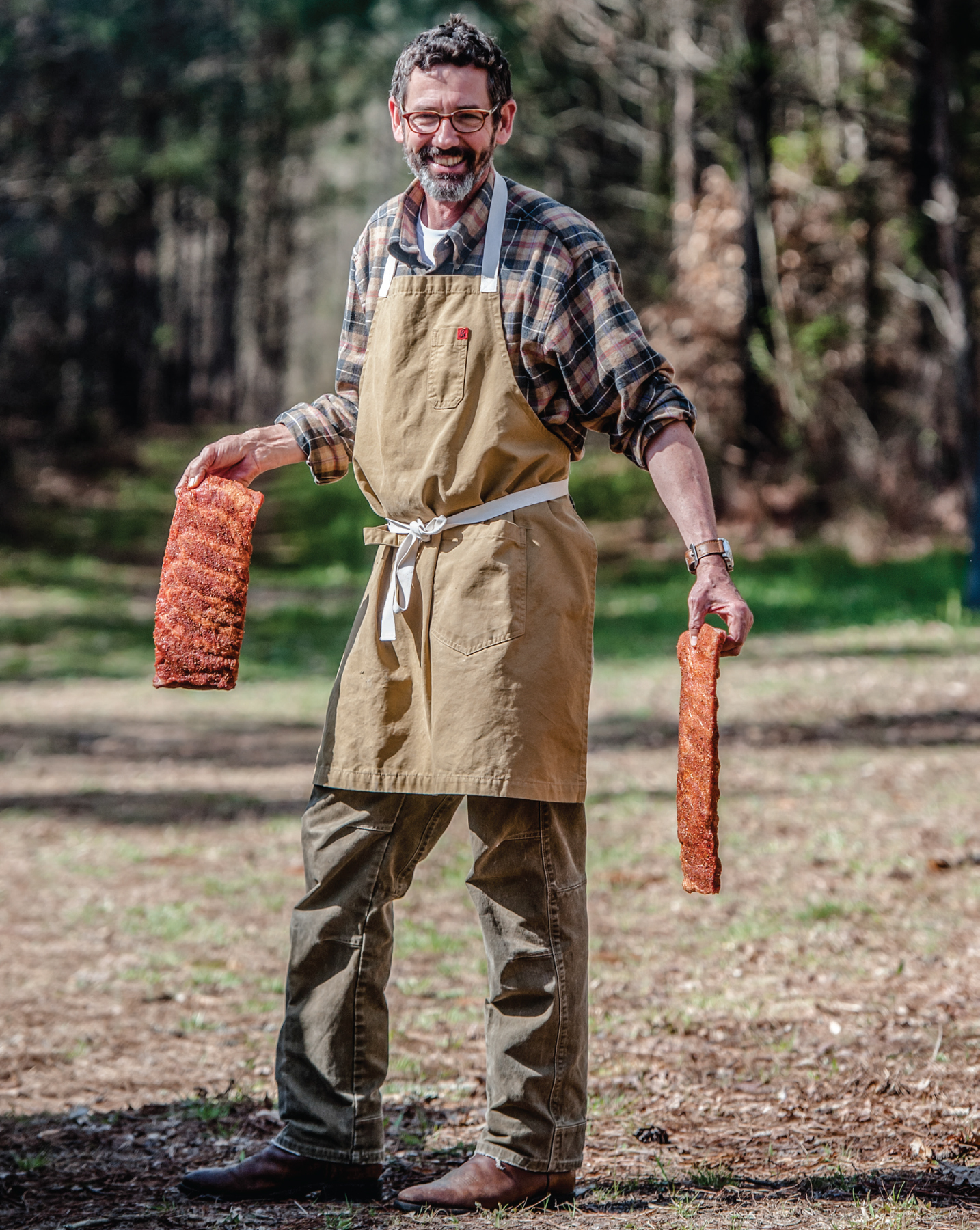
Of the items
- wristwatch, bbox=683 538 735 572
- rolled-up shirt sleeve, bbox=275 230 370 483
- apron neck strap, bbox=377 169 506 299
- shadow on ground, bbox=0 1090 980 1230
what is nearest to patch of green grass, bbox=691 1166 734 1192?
shadow on ground, bbox=0 1090 980 1230

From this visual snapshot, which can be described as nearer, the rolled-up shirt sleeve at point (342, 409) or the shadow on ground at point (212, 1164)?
the shadow on ground at point (212, 1164)

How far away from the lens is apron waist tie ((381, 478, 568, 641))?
3.00 metres

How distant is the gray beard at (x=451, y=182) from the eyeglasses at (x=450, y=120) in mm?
41

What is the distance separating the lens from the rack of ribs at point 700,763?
3023 mm

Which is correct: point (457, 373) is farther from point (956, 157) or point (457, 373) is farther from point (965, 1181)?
point (956, 157)

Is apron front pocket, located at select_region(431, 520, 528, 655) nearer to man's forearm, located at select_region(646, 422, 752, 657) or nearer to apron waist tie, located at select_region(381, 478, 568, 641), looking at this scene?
apron waist tie, located at select_region(381, 478, 568, 641)

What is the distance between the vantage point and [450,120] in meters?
2.97

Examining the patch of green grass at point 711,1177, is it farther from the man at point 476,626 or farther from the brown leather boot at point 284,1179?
the brown leather boot at point 284,1179

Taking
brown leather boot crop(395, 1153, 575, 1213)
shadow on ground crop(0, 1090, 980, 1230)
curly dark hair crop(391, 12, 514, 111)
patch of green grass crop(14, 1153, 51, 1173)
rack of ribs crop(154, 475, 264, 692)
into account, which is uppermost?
curly dark hair crop(391, 12, 514, 111)

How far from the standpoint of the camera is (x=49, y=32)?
19.8m

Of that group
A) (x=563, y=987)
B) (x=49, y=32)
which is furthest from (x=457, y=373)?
(x=49, y=32)

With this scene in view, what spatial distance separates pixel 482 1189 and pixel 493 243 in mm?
1892

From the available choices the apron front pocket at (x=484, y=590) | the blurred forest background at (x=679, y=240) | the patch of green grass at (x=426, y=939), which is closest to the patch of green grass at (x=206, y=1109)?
the patch of green grass at (x=426, y=939)

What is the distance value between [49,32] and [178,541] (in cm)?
1899
